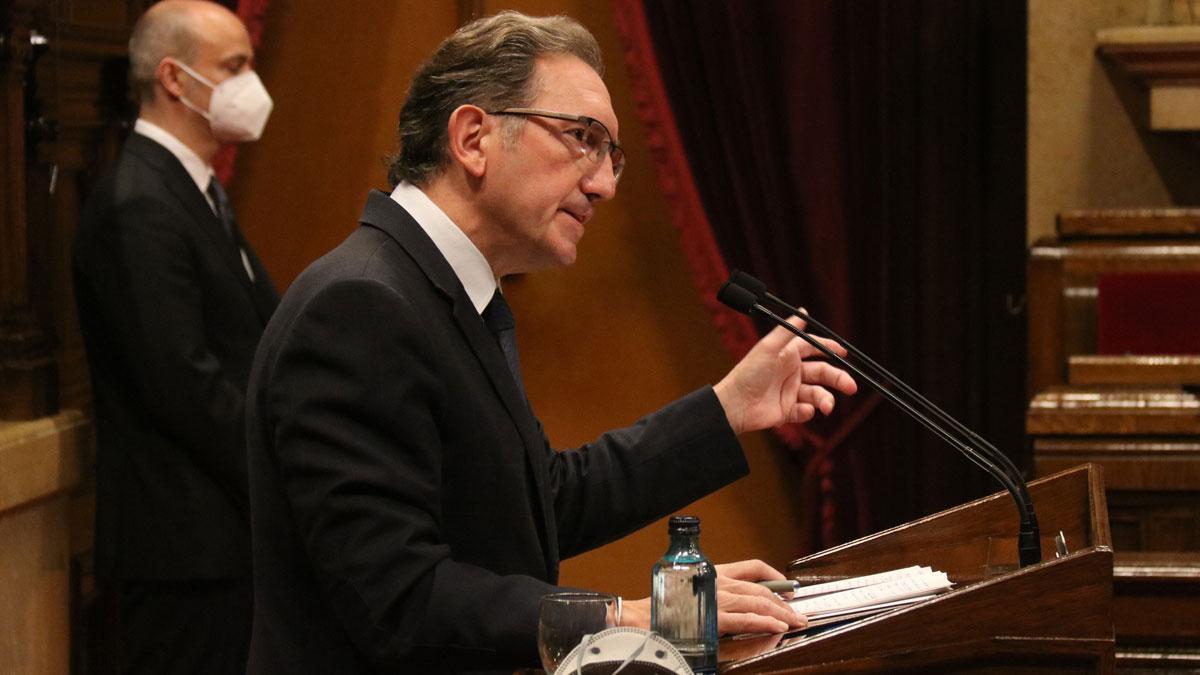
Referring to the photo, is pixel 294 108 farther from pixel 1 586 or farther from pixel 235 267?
pixel 1 586

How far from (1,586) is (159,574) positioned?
12.8 inches

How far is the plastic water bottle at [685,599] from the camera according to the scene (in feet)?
4.90

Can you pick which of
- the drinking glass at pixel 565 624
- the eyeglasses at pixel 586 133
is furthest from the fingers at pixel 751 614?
the eyeglasses at pixel 586 133

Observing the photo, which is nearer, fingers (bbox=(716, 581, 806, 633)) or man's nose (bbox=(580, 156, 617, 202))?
fingers (bbox=(716, 581, 806, 633))

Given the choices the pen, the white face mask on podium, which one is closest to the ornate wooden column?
the white face mask on podium

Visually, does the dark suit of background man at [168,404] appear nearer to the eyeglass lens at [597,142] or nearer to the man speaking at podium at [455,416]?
the man speaking at podium at [455,416]

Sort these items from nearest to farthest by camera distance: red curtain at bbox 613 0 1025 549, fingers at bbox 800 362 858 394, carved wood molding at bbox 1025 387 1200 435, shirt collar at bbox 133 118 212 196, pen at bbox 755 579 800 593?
pen at bbox 755 579 800 593, fingers at bbox 800 362 858 394, carved wood molding at bbox 1025 387 1200 435, shirt collar at bbox 133 118 212 196, red curtain at bbox 613 0 1025 549

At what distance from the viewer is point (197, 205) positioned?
332 centimetres

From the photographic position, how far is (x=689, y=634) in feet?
4.89

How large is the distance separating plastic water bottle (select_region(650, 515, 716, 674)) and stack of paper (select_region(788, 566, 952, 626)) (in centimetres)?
15

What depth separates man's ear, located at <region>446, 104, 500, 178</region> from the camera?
1859 mm

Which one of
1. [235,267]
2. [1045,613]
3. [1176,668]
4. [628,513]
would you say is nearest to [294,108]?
[235,267]

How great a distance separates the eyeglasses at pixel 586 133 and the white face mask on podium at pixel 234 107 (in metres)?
1.86

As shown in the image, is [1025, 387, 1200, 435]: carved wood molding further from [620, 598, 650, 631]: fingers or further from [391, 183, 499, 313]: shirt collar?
[620, 598, 650, 631]: fingers
